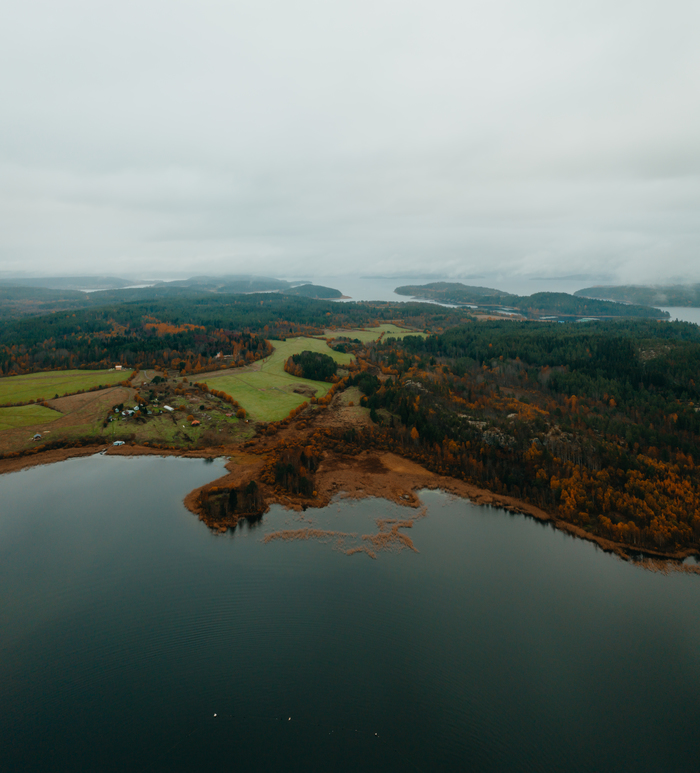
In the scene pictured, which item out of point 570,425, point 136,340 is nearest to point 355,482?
point 570,425

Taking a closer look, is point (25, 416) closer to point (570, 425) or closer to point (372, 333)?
point (570, 425)

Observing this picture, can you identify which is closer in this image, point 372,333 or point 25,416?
point 25,416

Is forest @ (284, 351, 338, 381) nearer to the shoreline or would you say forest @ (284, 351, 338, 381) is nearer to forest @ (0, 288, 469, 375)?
forest @ (0, 288, 469, 375)

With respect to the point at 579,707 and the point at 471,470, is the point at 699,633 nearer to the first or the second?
the point at 579,707

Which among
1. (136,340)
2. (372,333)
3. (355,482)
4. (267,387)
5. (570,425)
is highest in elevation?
(372,333)

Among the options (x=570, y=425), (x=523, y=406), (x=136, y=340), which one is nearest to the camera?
(x=570, y=425)

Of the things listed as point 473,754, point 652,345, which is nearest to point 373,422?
point 473,754

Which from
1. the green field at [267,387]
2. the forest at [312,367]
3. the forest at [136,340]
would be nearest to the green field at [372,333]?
the forest at [136,340]

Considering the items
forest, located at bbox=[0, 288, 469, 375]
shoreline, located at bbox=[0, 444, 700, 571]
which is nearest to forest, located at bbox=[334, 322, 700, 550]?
shoreline, located at bbox=[0, 444, 700, 571]
